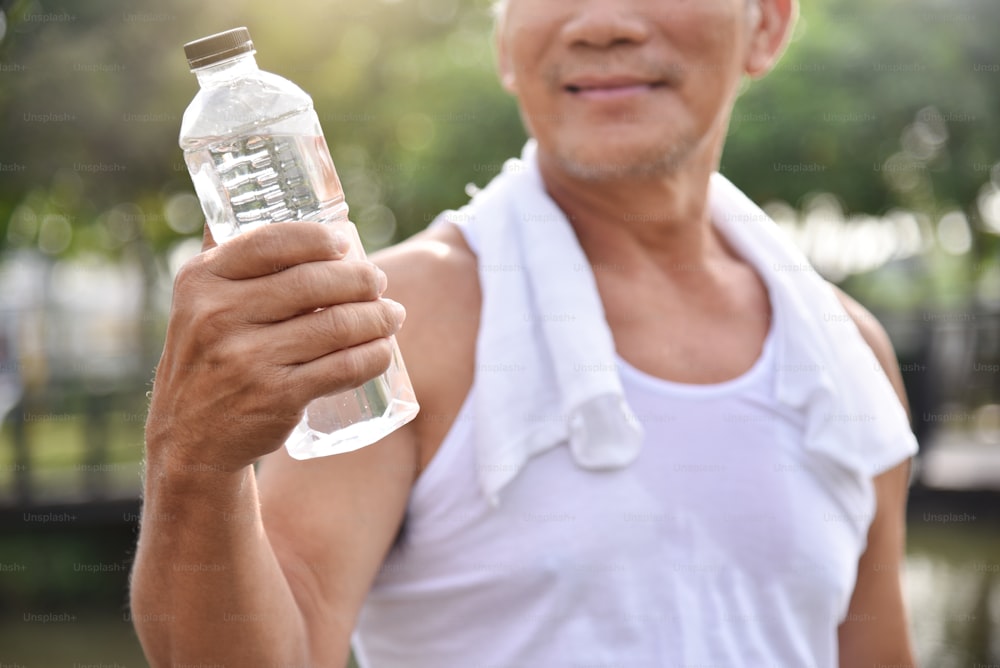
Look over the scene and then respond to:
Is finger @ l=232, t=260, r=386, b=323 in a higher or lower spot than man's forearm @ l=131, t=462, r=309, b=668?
higher

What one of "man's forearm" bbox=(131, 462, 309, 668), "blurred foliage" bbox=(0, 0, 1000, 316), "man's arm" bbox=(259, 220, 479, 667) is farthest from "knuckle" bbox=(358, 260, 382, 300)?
"blurred foliage" bbox=(0, 0, 1000, 316)

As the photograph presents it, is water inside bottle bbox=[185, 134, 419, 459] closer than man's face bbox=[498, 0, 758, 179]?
Yes

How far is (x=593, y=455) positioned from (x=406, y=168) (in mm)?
11615

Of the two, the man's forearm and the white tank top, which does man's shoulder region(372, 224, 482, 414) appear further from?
the man's forearm

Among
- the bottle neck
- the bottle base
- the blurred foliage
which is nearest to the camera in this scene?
the bottle neck

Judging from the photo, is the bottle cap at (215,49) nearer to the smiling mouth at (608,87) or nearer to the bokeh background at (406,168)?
the smiling mouth at (608,87)

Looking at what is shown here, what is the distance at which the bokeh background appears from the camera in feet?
31.4

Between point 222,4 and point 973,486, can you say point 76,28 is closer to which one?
point 222,4

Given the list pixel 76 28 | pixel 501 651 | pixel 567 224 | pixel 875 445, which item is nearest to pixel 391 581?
pixel 501 651

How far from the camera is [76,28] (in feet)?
34.3

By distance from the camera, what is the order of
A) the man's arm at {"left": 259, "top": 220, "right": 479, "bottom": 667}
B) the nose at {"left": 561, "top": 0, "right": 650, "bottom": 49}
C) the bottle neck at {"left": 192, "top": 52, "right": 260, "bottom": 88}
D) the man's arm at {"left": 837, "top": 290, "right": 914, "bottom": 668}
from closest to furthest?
the bottle neck at {"left": 192, "top": 52, "right": 260, "bottom": 88} < the man's arm at {"left": 259, "top": 220, "right": 479, "bottom": 667} < the nose at {"left": 561, "top": 0, "right": 650, "bottom": 49} < the man's arm at {"left": 837, "top": 290, "right": 914, "bottom": 668}

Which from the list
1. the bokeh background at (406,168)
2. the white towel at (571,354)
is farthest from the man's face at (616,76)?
the bokeh background at (406,168)

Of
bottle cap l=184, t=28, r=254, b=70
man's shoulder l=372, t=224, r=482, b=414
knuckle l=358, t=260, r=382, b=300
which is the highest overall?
bottle cap l=184, t=28, r=254, b=70

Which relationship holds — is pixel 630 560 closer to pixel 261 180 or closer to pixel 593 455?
pixel 593 455
